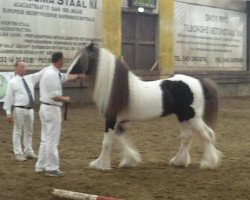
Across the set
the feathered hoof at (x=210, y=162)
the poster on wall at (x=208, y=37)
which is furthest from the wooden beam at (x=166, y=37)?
the feathered hoof at (x=210, y=162)

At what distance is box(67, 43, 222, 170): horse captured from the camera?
26.4 ft

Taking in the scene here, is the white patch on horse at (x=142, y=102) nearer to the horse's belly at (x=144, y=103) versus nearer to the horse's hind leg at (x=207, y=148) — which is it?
the horse's belly at (x=144, y=103)

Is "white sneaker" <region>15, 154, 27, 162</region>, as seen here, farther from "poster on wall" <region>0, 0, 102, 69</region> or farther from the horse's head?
"poster on wall" <region>0, 0, 102, 69</region>

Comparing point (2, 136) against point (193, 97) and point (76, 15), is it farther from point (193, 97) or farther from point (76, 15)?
point (76, 15)

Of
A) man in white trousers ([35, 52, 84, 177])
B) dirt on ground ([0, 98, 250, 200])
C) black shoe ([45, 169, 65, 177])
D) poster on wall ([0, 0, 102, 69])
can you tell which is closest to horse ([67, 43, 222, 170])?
dirt on ground ([0, 98, 250, 200])

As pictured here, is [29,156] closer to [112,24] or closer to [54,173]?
[54,173]

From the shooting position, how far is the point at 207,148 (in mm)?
8609

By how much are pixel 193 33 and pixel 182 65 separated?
1.73m

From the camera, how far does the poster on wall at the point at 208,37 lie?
2384 centimetres

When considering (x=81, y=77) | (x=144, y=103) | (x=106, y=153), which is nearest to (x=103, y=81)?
(x=81, y=77)

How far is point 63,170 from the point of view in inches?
322

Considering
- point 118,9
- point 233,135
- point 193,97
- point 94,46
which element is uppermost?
point 118,9

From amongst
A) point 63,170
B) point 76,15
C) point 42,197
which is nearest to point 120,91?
point 63,170

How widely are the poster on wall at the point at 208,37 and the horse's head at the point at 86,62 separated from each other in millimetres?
15634
